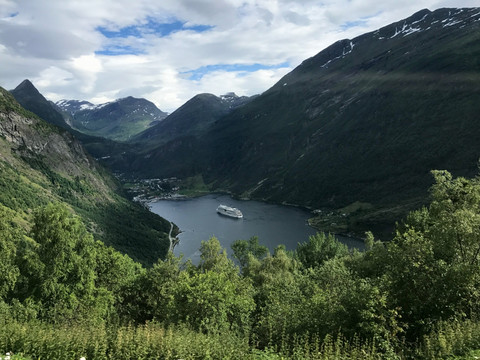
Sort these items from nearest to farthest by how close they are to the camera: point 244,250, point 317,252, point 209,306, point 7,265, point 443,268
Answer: point 443,268
point 209,306
point 7,265
point 317,252
point 244,250

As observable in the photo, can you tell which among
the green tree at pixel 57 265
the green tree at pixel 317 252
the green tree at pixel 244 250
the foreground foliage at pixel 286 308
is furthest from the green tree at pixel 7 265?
the green tree at pixel 317 252

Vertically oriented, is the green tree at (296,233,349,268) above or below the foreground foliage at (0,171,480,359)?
above

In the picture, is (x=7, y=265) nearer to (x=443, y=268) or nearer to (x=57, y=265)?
(x=57, y=265)

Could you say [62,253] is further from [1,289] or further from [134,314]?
[134,314]

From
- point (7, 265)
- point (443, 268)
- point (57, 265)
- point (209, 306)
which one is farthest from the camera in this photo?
point (57, 265)

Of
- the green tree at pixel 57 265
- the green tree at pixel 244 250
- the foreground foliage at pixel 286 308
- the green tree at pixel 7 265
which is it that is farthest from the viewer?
the green tree at pixel 244 250

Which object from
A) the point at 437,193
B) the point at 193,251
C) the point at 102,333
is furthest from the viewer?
the point at 193,251

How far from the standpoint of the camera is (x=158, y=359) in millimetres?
13969

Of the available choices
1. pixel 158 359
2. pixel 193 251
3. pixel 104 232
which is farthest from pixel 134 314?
pixel 104 232

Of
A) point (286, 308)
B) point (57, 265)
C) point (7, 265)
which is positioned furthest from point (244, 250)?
point (286, 308)

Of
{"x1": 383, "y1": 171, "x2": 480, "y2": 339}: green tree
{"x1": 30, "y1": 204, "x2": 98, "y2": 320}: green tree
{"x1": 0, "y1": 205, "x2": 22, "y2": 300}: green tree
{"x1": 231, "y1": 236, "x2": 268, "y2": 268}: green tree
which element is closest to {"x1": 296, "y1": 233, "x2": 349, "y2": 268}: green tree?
{"x1": 231, "y1": 236, "x2": 268, "y2": 268}: green tree

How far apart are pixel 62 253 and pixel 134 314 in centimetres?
1480

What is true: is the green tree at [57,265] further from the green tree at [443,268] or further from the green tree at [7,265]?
the green tree at [443,268]

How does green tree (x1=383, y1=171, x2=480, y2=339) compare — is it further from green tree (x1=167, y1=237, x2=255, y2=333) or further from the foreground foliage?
green tree (x1=167, y1=237, x2=255, y2=333)
